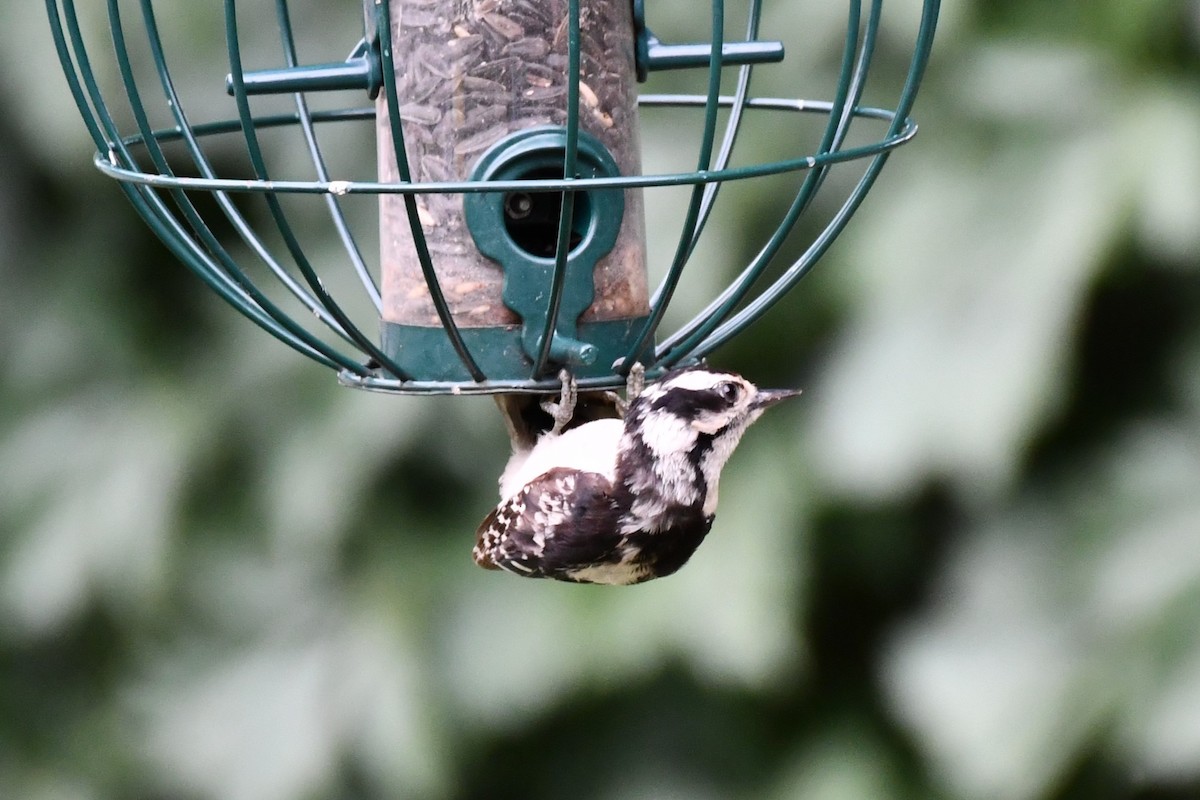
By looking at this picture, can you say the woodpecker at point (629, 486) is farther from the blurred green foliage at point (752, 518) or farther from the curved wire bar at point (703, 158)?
the blurred green foliage at point (752, 518)

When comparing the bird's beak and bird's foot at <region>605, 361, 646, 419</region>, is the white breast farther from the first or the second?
the bird's beak

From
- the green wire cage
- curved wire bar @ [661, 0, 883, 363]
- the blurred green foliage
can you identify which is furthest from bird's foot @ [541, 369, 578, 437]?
the blurred green foliage

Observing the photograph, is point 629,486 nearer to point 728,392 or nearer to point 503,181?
point 728,392

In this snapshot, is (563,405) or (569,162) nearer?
(569,162)

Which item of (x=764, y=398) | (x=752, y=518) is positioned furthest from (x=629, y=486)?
(x=752, y=518)

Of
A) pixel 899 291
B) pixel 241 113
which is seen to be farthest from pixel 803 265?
pixel 899 291

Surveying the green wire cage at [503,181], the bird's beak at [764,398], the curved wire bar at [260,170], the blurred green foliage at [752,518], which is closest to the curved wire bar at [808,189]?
the green wire cage at [503,181]

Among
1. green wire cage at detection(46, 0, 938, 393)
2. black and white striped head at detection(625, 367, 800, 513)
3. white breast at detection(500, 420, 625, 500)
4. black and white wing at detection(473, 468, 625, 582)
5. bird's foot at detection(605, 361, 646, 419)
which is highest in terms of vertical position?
green wire cage at detection(46, 0, 938, 393)
